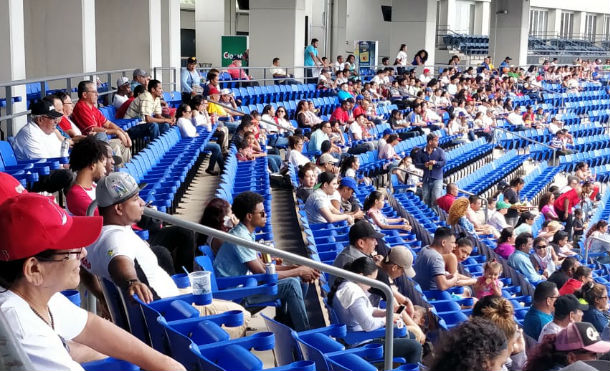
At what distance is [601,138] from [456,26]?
1654 cm

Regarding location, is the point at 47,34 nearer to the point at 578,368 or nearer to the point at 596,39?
the point at 578,368

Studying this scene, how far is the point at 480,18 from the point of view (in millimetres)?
39625

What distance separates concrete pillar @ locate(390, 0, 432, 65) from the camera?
2506 centimetres

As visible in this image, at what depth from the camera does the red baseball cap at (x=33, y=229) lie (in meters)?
2.11

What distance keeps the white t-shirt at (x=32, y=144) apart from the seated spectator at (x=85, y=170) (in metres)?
1.99

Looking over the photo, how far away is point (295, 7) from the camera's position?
18.8m

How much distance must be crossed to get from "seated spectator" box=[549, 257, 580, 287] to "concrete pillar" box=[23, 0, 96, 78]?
732 cm

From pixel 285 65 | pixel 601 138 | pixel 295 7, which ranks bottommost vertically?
pixel 601 138

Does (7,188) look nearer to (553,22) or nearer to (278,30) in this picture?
(278,30)

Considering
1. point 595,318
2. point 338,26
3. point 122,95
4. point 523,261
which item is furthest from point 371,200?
point 338,26

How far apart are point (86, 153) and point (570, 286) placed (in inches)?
176

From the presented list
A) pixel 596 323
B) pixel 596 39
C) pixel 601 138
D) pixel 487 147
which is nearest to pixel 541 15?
pixel 596 39

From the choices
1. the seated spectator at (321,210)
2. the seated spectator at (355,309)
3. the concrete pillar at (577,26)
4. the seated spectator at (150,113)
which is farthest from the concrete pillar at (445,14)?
the seated spectator at (355,309)

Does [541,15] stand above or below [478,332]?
above
